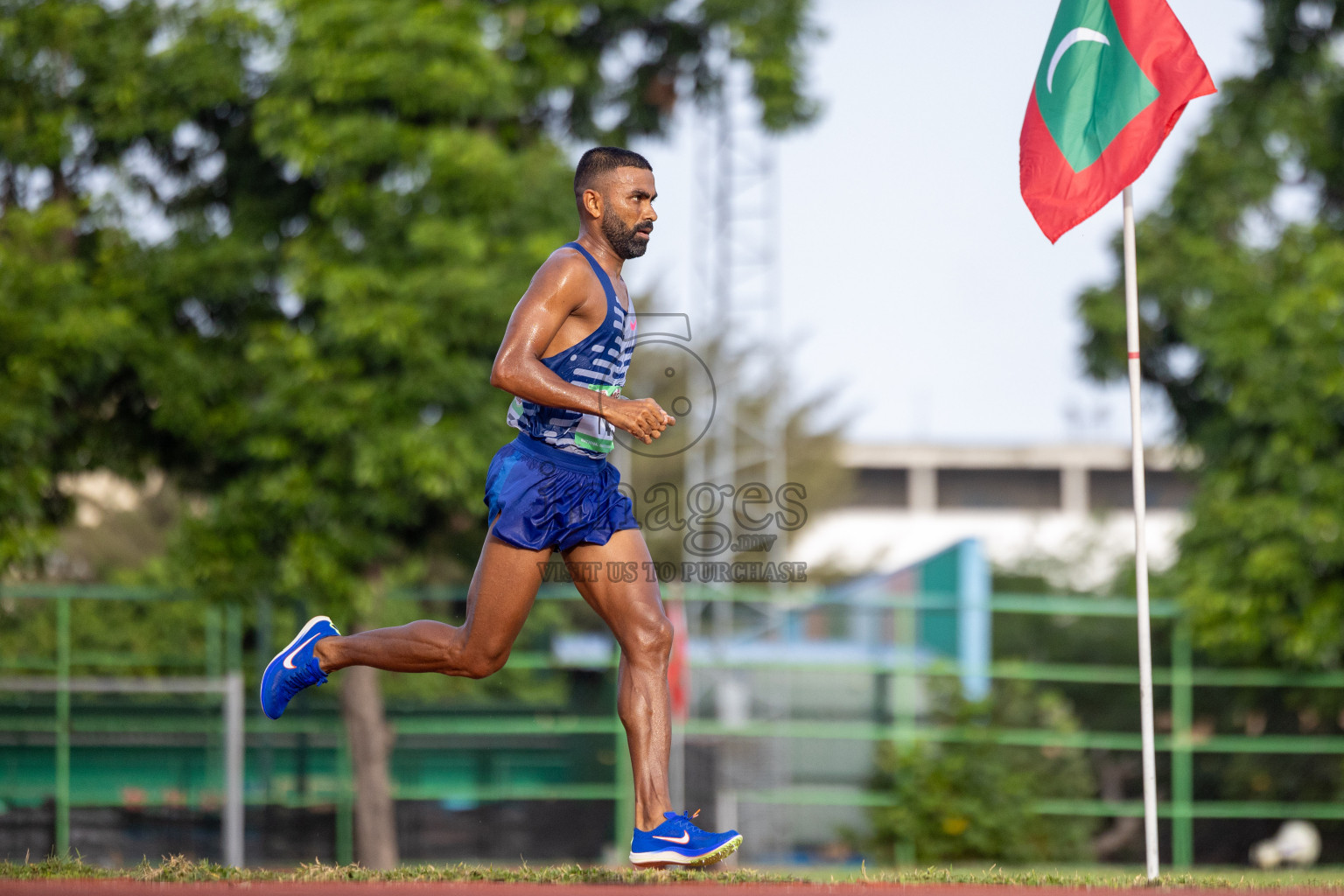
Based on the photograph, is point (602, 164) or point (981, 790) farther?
point (981, 790)

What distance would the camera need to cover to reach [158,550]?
38031 millimetres

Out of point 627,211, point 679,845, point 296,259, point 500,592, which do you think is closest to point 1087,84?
point 627,211

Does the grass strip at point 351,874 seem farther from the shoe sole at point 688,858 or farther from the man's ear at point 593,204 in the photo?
the man's ear at point 593,204

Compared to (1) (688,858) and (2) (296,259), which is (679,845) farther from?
(2) (296,259)

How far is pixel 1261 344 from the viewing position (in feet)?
47.4

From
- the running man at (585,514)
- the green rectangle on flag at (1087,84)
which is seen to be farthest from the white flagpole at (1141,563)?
the running man at (585,514)

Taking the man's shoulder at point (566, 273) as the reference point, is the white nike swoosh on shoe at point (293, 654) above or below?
below

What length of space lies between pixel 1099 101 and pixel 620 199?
102 inches

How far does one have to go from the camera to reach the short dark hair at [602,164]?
203 inches

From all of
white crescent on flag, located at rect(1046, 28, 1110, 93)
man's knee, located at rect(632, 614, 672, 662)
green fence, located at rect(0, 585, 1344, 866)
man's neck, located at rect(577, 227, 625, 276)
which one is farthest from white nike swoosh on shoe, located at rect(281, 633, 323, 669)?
Answer: green fence, located at rect(0, 585, 1344, 866)

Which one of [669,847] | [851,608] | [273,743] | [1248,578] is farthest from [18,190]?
[1248,578]

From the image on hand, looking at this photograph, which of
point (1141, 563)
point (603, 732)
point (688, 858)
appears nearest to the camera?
point (688, 858)

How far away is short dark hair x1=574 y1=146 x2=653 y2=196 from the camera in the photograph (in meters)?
5.15

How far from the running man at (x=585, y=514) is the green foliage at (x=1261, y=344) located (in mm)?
10463
